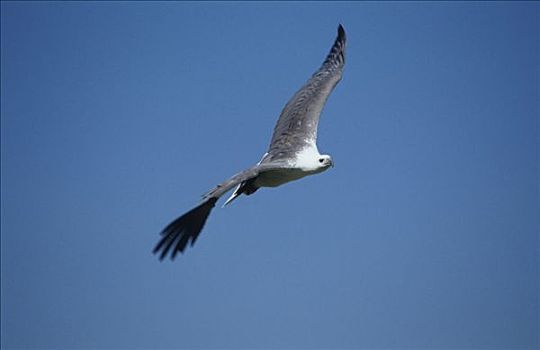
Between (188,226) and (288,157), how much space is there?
3253 millimetres

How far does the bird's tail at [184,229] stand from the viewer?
10.6 m

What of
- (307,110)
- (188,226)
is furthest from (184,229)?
(307,110)

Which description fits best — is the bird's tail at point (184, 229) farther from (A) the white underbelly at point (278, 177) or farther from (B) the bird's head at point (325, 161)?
(B) the bird's head at point (325, 161)

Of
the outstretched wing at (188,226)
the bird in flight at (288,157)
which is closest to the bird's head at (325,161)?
the bird in flight at (288,157)

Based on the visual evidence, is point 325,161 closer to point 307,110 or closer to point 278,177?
point 278,177

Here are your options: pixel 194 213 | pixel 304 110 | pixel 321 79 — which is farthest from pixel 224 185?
pixel 321 79

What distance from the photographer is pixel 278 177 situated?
13.2 meters

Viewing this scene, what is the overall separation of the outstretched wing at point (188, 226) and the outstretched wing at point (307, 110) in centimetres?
271

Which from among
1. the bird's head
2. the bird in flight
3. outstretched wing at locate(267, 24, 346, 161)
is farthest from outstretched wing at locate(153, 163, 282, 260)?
outstretched wing at locate(267, 24, 346, 161)

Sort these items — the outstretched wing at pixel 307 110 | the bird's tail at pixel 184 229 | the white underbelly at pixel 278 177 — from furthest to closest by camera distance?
the outstretched wing at pixel 307 110 → the white underbelly at pixel 278 177 → the bird's tail at pixel 184 229

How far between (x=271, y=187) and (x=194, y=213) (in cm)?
275

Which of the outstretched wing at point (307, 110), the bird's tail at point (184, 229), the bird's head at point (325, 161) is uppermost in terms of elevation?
the outstretched wing at point (307, 110)

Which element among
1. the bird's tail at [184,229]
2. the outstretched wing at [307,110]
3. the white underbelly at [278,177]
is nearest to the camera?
the bird's tail at [184,229]

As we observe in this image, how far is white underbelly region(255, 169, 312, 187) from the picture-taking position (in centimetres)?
1300
